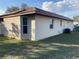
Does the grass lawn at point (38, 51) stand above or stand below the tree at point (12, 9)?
below

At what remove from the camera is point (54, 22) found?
720 inches

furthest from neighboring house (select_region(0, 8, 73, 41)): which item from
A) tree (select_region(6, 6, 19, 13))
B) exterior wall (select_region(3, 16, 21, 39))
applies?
tree (select_region(6, 6, 19, 13))

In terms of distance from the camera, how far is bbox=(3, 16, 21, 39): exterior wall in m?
14.4

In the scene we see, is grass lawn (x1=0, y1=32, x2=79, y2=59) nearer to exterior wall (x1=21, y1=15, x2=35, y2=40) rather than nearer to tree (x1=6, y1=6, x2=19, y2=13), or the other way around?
exterior wall (x1=21, y1=15, x2=35, y2=40)

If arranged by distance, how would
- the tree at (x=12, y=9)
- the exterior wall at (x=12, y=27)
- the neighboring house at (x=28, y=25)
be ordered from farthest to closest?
the tree at (x=12, y=9), the exterior wall at (x=12, y=27), the neighboring house at (x=28, y=25)

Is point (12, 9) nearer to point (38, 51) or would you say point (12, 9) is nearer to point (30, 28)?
point (30, 28)

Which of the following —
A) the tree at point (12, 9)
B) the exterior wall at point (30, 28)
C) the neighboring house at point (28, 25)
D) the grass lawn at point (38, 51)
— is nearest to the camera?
the grass lawn at point (38, 51)

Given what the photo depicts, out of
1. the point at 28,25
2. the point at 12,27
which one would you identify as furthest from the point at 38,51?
the point at 12,27

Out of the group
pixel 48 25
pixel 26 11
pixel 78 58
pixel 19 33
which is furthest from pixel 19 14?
pixel 78 58

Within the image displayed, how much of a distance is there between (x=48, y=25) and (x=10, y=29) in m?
4.61

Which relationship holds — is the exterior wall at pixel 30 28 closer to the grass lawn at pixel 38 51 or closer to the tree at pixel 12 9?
the grass lawn at pixel 38 51

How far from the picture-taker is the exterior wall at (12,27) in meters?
14.4

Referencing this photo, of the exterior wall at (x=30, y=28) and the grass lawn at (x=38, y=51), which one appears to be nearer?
the grass lawn at (x=38, y=51)

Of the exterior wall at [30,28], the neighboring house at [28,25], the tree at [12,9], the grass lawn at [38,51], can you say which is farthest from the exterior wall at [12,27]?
the tree at [12,9]
